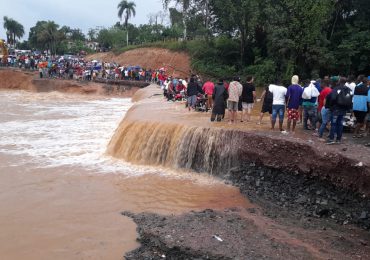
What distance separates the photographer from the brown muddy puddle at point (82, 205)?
7094 mm

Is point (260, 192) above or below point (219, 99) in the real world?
below

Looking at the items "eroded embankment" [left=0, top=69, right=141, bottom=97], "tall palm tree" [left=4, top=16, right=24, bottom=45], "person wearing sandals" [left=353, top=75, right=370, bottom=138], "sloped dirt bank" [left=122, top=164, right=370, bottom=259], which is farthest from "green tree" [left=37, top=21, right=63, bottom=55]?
"sloped dirt bank" [left=122, top=164, right=370, bottom=259]

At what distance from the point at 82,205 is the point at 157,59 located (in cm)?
3950

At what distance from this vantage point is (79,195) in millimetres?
9836

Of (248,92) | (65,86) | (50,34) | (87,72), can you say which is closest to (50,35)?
(50,34)

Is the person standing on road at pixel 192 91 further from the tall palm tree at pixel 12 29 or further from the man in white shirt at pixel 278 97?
the tall palm tree at pixel 12 29

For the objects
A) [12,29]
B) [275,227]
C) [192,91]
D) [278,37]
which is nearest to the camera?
[275,227]

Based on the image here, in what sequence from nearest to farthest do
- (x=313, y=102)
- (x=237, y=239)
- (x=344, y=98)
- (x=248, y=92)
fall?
1. (x=237, y=239)
2. (x=344, y=98)
3. (x=313, y=102)
4. (x=248, y=92)

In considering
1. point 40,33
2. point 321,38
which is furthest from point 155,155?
point 40,33

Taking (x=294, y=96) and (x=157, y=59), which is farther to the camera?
(x=157, y=59)

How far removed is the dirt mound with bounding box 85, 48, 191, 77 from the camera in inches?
1701

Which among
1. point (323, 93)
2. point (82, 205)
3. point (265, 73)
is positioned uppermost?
point (265, 73)

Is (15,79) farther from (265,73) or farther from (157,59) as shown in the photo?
(265,73)

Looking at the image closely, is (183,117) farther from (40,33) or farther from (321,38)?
(40,33)
